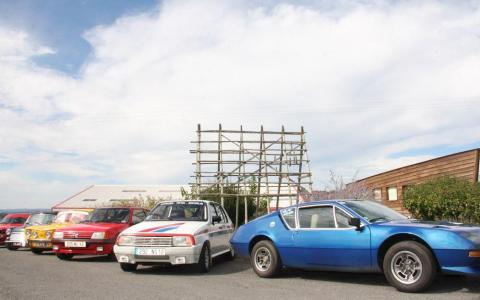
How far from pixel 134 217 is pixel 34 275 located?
3844 mm

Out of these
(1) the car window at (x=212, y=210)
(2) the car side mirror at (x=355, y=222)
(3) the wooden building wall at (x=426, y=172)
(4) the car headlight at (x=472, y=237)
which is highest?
(3) the wooden building wall at (x=426, y=172)

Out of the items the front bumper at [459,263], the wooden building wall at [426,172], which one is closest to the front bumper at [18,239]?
the front bumper at [459,263]

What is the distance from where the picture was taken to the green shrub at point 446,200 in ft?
44.8

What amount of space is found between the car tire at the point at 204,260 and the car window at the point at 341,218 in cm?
292

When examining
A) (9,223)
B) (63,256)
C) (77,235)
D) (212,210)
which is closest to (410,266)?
(212,210)

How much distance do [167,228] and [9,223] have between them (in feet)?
41.5

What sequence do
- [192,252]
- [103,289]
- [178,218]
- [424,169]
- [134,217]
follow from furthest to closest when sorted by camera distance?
[424,169]
[134,217]
[178,218]
[192,252]
[103,289]

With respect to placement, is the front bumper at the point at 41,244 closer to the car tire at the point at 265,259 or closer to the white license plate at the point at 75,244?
the white license plate at the point at 75,244

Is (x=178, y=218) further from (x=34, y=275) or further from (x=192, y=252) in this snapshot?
(x=34, y=275)

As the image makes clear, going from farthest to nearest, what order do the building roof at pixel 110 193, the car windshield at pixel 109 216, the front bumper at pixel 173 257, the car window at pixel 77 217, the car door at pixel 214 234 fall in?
1. the building roof at pixel 110 193
2. the car window at pixel 77 217
3. the car windshield at pixel 109 216
4. the car door at pixel 214 234
5. the front bumper at pixel 173 257

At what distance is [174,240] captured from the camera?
958 cm

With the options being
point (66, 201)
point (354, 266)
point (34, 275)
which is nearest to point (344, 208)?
point (354, 266)

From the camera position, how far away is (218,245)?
11086mm

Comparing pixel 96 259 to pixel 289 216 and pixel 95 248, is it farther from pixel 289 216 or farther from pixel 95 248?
pixel 289 216
